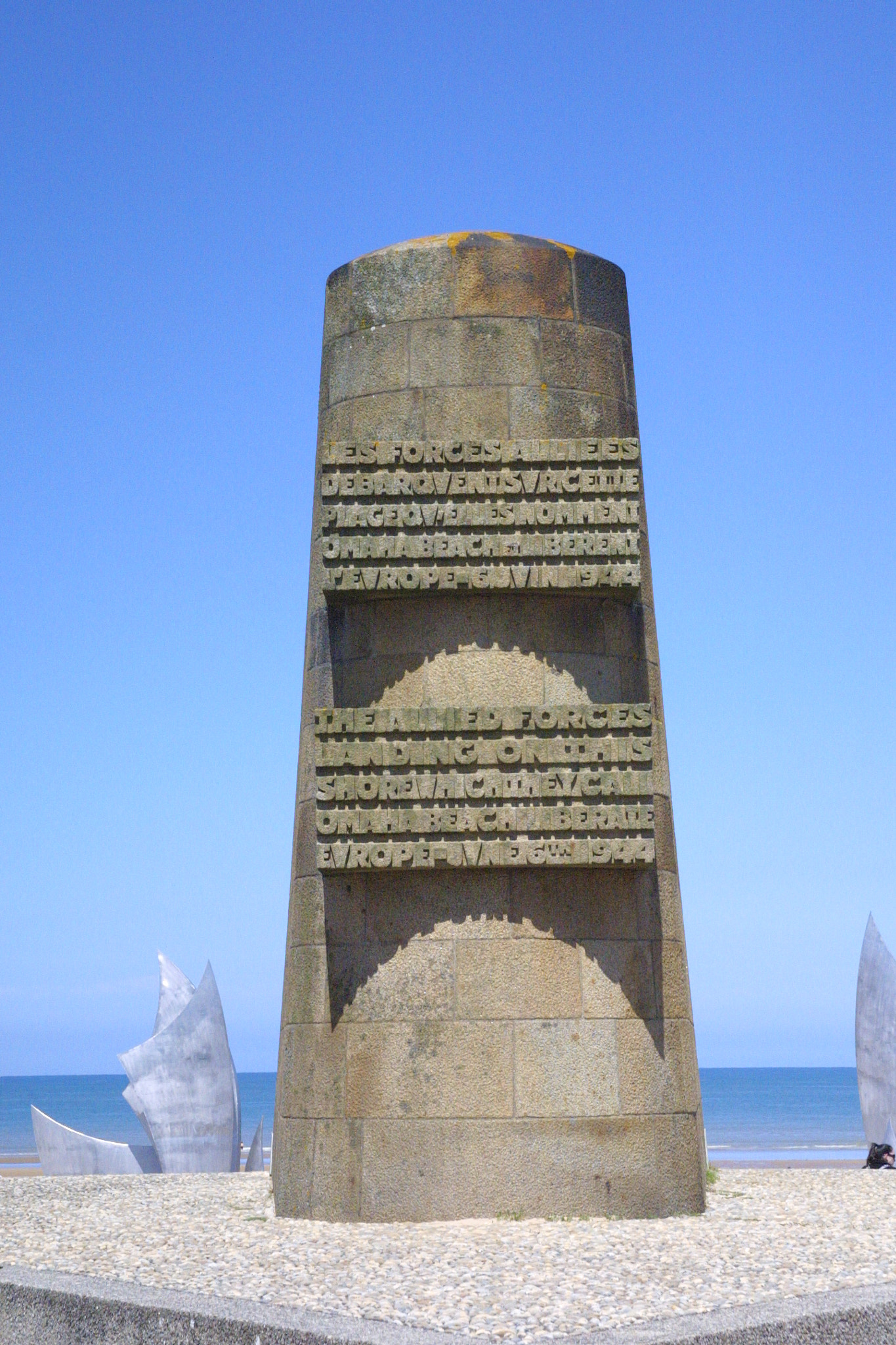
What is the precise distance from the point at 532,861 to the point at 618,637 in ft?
7.34

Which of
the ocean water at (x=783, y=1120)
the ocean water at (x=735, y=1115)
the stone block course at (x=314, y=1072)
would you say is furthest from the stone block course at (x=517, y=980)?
the ocean water at (x=735, y=1115)

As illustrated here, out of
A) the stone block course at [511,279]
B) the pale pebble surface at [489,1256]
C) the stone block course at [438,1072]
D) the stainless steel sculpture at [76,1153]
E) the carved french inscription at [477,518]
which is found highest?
the stone block course at [511,279]

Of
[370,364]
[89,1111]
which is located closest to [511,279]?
[370,364]

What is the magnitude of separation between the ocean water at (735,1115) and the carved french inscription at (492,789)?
2541 cm

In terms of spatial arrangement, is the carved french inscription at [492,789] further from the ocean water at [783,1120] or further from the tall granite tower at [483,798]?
the ocean water at [783,1120]

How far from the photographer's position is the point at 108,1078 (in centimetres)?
18850

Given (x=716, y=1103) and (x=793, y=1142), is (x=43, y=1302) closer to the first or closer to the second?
(x=793, y=1142)

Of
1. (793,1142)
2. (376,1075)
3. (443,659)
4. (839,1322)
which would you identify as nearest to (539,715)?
(443,659)

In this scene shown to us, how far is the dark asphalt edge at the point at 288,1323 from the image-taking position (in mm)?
7699

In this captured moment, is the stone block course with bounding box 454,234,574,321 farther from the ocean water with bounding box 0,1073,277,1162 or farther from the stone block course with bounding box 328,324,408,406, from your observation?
the ocean water with bounding box 0,1073,277,1162

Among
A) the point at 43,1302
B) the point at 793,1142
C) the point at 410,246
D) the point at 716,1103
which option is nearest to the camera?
the point at 43,1302

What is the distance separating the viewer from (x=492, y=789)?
483 inches

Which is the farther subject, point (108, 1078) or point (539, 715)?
point (108, 1078)

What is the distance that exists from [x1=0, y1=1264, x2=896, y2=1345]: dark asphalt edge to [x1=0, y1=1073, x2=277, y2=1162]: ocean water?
30930mm
